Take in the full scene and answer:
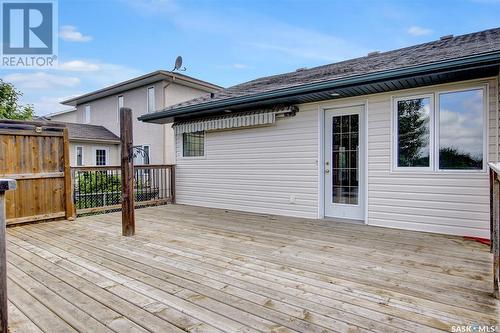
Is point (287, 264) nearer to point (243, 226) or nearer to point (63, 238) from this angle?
point (243, 226)

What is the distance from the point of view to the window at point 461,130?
13.3ft

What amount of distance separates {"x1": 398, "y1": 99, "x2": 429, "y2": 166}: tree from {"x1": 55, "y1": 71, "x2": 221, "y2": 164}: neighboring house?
26.9 ft

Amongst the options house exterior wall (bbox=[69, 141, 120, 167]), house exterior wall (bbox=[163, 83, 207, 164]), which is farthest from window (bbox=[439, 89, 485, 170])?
house exterior wall (bbox=[69, 141, 120, 167])

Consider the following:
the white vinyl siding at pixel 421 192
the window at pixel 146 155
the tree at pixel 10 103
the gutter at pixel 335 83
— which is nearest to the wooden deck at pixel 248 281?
the white vinyl siding at pixel 421 192

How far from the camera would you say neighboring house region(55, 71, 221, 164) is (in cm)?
1105

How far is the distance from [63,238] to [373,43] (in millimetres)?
10775

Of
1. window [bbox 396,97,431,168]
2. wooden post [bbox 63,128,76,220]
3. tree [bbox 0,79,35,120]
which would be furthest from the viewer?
tree [bbox 0,79,35,120]

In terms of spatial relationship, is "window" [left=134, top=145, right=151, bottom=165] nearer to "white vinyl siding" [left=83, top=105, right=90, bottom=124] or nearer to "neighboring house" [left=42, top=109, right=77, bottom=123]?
"white vinyl siding" [left=83, top=105, right=90, bottom=124]

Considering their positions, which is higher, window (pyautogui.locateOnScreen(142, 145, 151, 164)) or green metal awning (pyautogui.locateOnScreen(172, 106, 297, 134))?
green metal awning (pyautogui.locateOnScreen(172, 106, 297, 134))

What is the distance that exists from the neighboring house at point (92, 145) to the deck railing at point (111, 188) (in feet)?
18.5

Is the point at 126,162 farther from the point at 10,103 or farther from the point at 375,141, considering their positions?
the point at 10,103

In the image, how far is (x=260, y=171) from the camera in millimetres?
6254

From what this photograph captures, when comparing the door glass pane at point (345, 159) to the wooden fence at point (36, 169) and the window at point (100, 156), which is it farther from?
the window at point (100, 156)

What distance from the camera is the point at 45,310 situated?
82.4 inches
